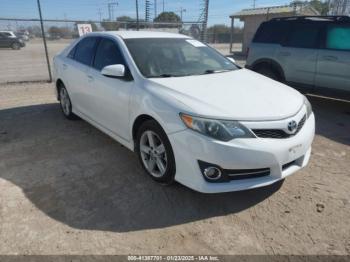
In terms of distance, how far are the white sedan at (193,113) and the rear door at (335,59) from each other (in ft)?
9.05

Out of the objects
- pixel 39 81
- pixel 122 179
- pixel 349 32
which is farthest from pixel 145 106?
pixel 39 81

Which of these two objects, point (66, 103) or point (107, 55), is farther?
point (66, 103)

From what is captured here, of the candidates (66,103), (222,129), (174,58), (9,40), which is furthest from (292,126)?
(9,40)

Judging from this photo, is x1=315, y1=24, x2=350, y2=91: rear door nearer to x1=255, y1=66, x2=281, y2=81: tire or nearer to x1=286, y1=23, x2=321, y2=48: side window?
x1=286, y1=23, x2=321, y2=48: side window

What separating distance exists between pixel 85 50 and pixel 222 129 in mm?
3094

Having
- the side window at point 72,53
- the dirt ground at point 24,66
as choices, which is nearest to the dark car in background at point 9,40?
the dirt ground at point 24,66

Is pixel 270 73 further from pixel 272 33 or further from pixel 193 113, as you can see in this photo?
pixel 193 113

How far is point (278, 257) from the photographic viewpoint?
2539mm

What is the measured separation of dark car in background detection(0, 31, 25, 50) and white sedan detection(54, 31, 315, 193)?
27032 millimetres

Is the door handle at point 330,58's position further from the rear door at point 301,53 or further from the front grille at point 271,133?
the front grille at point 271,133

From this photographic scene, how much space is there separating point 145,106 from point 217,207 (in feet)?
4.19

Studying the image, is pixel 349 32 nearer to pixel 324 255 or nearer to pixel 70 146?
pixel 324 255

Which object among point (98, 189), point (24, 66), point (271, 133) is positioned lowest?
point (24, 66)

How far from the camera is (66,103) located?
576 cm
